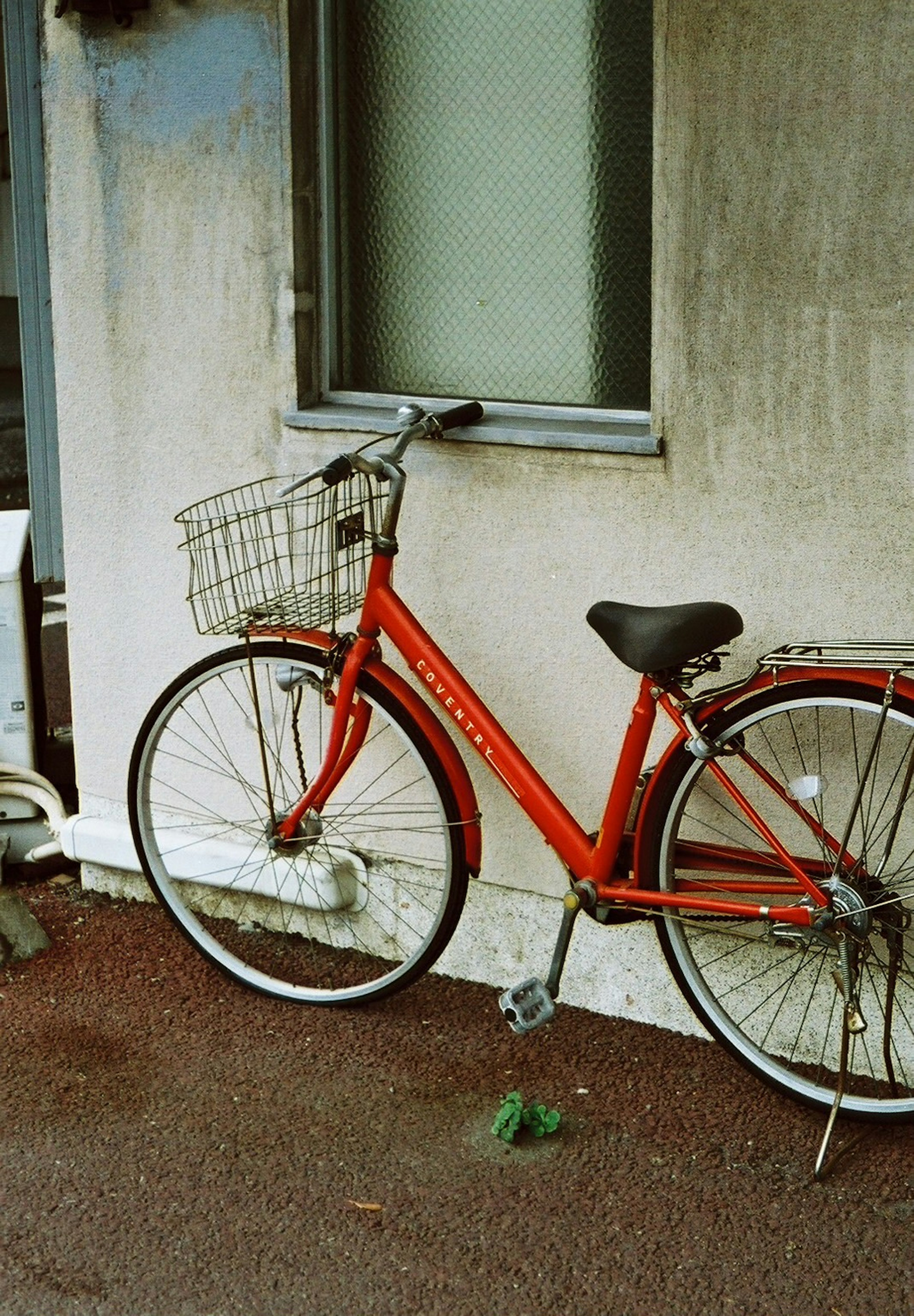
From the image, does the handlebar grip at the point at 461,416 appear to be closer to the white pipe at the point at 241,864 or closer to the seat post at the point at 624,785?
the seat post at the point at 624,785

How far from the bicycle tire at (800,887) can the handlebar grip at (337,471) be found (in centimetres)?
101

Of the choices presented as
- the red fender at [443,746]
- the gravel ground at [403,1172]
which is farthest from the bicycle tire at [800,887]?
the red fender at [443,746]

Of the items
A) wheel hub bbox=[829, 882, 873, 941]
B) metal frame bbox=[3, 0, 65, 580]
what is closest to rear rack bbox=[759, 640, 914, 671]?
wheel hub bbox=[829, 882, 873, 941]

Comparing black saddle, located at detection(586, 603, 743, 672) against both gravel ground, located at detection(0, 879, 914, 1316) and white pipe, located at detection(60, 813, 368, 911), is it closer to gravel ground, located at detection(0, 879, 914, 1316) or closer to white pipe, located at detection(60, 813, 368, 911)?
gravel ground, located at detection(0, 879, 914, 1316)

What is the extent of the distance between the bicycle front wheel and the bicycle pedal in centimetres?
38

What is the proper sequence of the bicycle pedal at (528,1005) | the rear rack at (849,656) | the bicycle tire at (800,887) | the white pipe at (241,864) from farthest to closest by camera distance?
1. the white pipe at (241,864)
2. the bicycle pedal at (528,1005)
3. the bicycle tire at (800,887)
4. the rear rack at (849,656)

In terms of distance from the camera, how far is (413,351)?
13.7 ft

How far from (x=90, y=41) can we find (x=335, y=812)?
2.32 meters

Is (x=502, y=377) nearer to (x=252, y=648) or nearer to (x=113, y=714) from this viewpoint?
(x=252, y=648)

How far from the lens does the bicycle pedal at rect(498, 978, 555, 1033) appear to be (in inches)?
140

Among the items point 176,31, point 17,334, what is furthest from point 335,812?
point 17,334

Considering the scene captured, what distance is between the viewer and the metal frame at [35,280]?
4520 mm

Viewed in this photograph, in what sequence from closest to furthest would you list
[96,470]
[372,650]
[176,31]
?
[372,650], [176,31], [96,470]

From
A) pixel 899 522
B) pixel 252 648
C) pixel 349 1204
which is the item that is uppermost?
pixel 899 522
